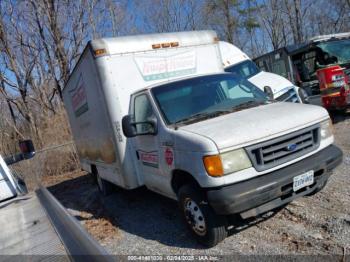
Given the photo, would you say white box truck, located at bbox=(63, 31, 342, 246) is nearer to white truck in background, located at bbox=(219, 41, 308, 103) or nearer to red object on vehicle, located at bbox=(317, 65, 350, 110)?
white truck in background, located at bbox=(219, 41, 308, 103)

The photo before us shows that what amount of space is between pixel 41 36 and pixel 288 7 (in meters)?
22.6

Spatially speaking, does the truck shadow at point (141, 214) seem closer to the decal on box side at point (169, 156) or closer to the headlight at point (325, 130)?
the decal on box side at point (169, 156)

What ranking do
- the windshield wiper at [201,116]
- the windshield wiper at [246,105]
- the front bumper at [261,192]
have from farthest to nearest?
the windshield wiper at [246,105], the windshield wiper at [201,116], the front bumper at [261,192]

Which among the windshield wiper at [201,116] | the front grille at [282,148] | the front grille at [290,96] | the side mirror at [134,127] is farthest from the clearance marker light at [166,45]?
the front grille at [290,96]

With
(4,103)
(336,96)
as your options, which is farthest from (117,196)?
(4,103)

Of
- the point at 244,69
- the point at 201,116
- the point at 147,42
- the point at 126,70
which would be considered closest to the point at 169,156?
the point at 201,116

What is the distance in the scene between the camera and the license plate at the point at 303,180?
388cm

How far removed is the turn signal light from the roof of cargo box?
2783 millimetres

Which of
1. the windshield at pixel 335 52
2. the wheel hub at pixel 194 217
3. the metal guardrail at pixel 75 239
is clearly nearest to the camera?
the metal guardrail at pixel 75 239

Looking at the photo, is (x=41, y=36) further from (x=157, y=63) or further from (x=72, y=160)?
(x=157, y=63)

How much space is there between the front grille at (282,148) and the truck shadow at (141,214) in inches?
41.8

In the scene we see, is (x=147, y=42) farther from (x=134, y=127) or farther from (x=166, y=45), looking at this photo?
(x=134, y=127)

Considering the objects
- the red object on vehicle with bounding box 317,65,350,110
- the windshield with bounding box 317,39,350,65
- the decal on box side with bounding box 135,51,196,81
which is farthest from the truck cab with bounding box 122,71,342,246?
the windshield with bounding box 317,39,350,65

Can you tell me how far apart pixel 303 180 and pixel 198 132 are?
4.41ft
